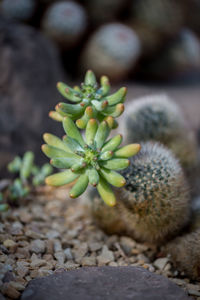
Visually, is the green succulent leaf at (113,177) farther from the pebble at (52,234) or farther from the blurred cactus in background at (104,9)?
the blurred cactus in background at (104,9)

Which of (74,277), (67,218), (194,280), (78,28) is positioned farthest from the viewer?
(78,28)

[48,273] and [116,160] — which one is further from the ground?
[116,160]

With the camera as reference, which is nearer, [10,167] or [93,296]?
[93,296]

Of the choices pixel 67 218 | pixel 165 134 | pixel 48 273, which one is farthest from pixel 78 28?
pixel 48 273

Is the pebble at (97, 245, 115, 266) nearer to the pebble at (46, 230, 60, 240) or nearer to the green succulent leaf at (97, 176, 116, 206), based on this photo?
the pebble at (46, 230, 60, 240)

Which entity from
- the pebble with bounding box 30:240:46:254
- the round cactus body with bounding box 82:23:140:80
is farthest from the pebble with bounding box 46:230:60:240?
the round cactus body with bounding box 82:23:140:80

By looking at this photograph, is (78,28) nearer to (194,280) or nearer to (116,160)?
(116,160)

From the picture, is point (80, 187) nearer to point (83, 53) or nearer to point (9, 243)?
point (9, 243)
